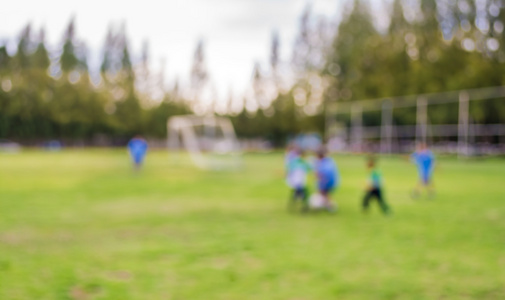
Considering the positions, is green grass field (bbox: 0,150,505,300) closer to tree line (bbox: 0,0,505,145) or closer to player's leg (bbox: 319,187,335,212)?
player's leg (bbox: 319,187,335,212)

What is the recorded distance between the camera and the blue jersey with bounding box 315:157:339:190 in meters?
8.76

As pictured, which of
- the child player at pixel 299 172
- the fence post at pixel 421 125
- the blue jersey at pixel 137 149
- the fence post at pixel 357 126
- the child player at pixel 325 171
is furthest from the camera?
the fence post at pixel 357 126

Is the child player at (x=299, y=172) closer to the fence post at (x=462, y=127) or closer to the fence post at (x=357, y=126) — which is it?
the fence post at (x=462, y=127)

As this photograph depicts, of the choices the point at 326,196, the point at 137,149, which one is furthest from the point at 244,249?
the point at 137,149

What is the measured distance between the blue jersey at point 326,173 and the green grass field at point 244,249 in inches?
23.8

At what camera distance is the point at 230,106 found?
60.6 metres

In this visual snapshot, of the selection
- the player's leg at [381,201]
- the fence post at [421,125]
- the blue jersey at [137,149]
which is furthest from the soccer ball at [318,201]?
the fence post at [421,125]

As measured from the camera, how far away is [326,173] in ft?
28.7

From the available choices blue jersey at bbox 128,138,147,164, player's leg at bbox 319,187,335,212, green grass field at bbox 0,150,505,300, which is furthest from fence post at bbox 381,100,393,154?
player's leg at bbox 319,187,335,212

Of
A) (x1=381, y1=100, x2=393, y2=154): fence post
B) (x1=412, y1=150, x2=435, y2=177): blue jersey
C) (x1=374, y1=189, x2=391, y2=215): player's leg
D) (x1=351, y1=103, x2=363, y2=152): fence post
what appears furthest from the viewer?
(x1=351, y1=103, x2=363, y2=152): fence post

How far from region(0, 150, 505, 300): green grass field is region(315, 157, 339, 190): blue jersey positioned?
1.99 feet

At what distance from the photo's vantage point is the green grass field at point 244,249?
4270 millimetres

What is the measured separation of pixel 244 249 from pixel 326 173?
132 inches

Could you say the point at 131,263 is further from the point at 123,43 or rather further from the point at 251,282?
the point at 123,43
